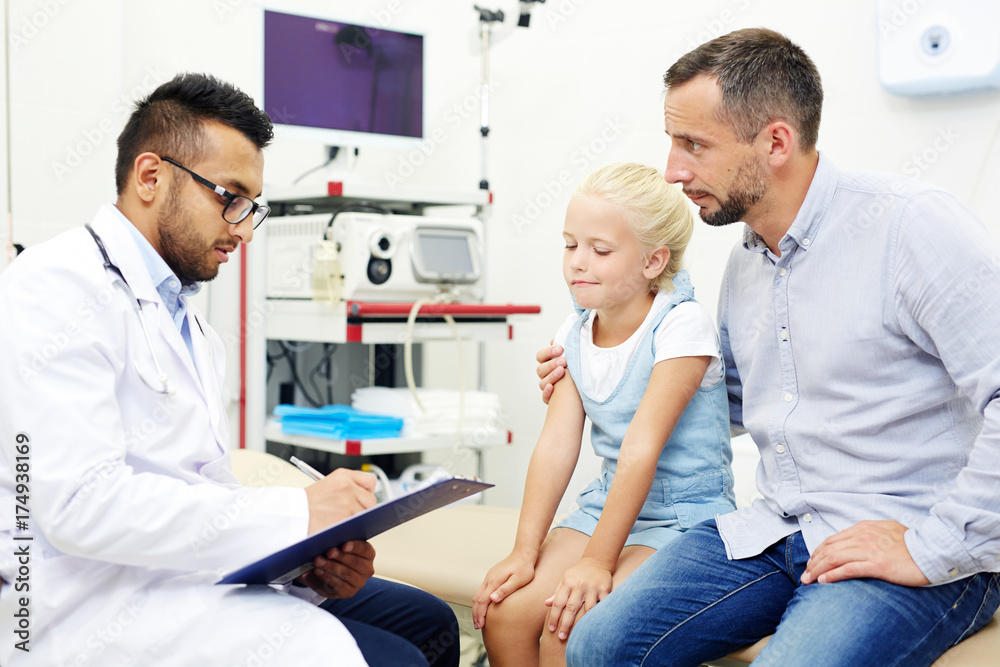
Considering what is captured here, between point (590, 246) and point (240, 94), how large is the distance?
1.89 feet

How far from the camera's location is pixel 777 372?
4.53 feet

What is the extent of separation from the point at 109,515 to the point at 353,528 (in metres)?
0.28

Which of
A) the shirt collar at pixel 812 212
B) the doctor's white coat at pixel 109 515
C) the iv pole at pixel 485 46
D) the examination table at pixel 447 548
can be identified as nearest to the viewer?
the doctor's white coat at pixel 109 515

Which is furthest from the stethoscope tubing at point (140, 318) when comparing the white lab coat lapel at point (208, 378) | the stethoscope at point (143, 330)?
the white lab coat lapel at point (208, 378)

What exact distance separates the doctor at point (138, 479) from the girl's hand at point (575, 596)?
205mm

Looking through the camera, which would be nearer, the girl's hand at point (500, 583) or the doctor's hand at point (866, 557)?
the doctor's hand at point (866, 557)

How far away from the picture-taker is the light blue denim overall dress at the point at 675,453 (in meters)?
1.44

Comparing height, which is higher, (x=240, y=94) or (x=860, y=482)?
(x=240, y=94)

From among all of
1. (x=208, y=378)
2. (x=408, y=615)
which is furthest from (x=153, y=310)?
(x=408, y=615)

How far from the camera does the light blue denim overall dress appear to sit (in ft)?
4.73

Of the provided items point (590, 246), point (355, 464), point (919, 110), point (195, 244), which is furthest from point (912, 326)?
point (355, 464)

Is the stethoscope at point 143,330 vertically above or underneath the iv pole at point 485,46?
underneath

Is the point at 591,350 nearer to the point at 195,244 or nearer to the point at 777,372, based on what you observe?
the point at 777,372

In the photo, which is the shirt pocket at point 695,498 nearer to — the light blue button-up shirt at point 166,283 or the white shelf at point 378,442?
the light blue button-up shirt at point 166,283
